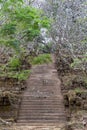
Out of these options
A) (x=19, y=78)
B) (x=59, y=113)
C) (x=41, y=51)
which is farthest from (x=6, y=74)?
(x=41, y=51)

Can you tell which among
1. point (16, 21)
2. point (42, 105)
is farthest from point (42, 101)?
point (16, 21)

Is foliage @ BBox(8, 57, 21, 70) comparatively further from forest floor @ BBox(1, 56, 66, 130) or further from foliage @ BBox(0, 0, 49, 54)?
foliage @ BBox(0, 0, 49, 54)

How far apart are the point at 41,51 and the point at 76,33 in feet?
10.7

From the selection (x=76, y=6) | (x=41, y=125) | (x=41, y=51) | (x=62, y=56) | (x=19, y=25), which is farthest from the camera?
(x=41, y=51)

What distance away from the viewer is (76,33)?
10.5 metres

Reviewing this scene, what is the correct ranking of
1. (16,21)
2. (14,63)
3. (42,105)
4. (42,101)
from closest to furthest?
(16,21) < (42,105) < (42,101) < (14,63)

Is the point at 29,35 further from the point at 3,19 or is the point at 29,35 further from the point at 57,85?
the point at 57,85

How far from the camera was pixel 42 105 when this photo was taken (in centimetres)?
911

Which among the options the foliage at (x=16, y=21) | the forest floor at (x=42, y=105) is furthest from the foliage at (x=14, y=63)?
the foliage at (x=16, y=21)

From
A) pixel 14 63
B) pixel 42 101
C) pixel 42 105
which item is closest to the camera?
pixel 42 105

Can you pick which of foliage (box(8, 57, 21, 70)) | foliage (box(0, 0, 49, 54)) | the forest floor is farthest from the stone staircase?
foliage (box(0, 0, 49, 54))

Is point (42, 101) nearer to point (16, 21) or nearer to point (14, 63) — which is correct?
point (14, 63)

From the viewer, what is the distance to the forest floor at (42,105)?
829cm

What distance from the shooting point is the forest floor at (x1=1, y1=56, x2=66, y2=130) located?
829 centimetres
